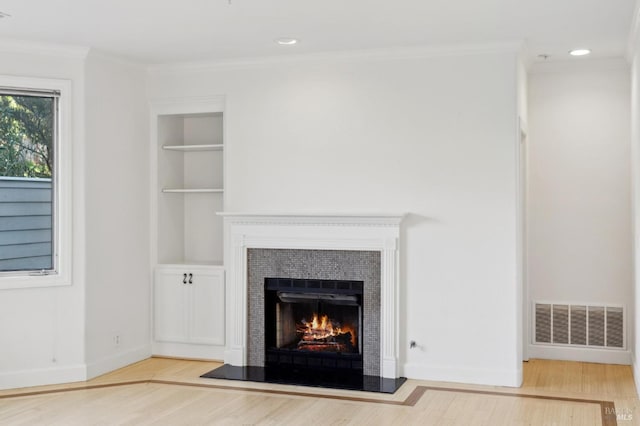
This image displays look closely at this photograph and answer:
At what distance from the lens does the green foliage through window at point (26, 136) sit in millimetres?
5309

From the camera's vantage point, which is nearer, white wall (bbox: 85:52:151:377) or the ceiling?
the ceiling

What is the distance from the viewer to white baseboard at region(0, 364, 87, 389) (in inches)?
208

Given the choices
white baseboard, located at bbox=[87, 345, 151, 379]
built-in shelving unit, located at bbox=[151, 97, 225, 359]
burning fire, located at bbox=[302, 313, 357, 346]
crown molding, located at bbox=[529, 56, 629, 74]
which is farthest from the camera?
built-in shelving unit, located at bbox=[151, 97, 225, 359]

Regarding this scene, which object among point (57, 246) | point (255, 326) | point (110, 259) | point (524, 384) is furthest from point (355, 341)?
point (57, 246)

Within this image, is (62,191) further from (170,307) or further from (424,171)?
(424,171)

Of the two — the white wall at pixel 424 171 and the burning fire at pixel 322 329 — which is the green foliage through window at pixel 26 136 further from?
the burning fire at pixel 322 329

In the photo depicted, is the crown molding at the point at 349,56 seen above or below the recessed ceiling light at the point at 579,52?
below

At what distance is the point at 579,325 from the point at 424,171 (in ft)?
6.69

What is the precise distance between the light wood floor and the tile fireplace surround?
0.41 meters

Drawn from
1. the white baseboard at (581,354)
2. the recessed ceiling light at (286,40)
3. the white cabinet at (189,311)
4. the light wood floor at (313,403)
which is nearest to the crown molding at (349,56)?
the recessed ceiling light at (286,40)

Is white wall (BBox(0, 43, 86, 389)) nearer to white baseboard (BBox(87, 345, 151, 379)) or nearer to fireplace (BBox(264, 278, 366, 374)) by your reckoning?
white baseboard (BBox(87, 345, 151, 379))

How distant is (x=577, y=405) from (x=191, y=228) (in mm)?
3614

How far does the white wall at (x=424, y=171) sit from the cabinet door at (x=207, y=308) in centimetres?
73

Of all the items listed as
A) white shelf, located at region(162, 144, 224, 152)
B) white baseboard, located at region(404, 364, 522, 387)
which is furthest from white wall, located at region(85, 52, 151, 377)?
white baseboard, located at region(404, 364, 522, 387)
